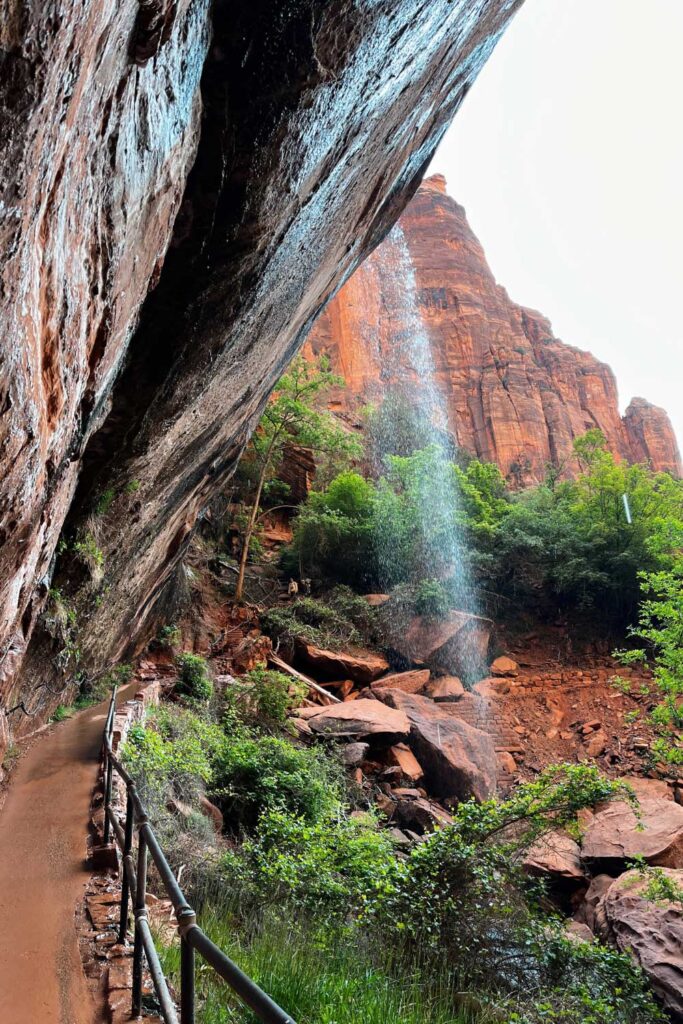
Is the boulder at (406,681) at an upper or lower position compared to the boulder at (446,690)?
upper

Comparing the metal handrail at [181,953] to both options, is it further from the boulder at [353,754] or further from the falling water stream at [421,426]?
the falling water stream at [421,426]

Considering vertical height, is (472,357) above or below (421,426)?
above

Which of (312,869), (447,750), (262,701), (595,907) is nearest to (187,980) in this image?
(312,869)

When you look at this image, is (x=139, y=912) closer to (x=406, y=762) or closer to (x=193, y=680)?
(x=406, y=762)

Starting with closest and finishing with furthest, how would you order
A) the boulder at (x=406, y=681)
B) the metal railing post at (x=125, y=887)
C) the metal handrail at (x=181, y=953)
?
1. the metal handrail at (x=181, y=953)
2. the metal railing post at (x=125, y=887)
3. the boulder at (x=406, y=681)

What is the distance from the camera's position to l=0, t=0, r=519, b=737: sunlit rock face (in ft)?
6.98

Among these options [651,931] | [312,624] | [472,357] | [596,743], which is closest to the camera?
[651,931]

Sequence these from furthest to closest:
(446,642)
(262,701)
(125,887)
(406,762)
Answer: (446,642) < (406,762) < (262,701) < (125,887)

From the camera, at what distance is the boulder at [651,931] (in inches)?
230

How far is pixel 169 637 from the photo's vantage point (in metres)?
14.6

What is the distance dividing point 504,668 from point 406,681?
4.04 metres

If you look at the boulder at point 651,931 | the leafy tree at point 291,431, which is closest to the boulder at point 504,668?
the leafy tree at point 291,431

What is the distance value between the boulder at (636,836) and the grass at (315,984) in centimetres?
499

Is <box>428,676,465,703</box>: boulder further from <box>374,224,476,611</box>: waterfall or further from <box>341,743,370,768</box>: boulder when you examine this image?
<box>341,743,370,768</box>: boulder
